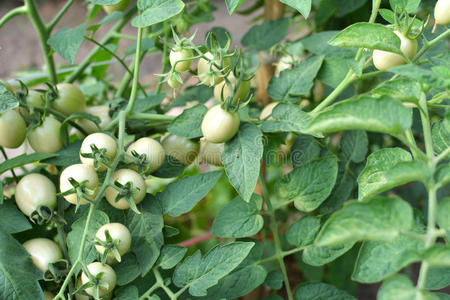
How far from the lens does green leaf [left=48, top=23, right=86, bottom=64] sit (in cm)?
43

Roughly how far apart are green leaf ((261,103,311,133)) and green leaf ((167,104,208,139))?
0.06 meters

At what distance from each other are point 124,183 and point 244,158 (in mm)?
101

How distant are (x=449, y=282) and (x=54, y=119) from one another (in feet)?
1.22

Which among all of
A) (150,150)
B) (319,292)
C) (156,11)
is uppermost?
(156,11)

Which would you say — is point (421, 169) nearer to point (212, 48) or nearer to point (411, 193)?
point (212, 48)

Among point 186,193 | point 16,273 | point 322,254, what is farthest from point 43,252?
point 322,254

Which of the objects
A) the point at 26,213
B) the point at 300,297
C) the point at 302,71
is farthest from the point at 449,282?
the point at 26,213

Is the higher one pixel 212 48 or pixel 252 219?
pixel 212 48

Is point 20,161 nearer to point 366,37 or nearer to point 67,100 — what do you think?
point 67,100

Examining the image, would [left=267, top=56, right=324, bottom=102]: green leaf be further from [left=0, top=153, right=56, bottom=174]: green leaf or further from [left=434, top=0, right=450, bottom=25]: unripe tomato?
[left=0, top=153, right=56, bottom=174]: green leaf

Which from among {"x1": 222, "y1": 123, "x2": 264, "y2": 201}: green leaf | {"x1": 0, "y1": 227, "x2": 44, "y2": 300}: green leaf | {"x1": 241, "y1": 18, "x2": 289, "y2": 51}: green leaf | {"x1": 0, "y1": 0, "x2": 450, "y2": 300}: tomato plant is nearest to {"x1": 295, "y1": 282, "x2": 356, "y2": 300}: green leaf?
{"x1": 0, "y1": 0, "x2": 450, "y2": 300}: tomato plant

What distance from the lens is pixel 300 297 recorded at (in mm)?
405

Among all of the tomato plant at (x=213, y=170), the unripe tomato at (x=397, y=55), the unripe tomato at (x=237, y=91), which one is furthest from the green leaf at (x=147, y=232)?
the unripe tomato at (x=397, y=55)

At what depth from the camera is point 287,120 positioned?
1.32 feet
